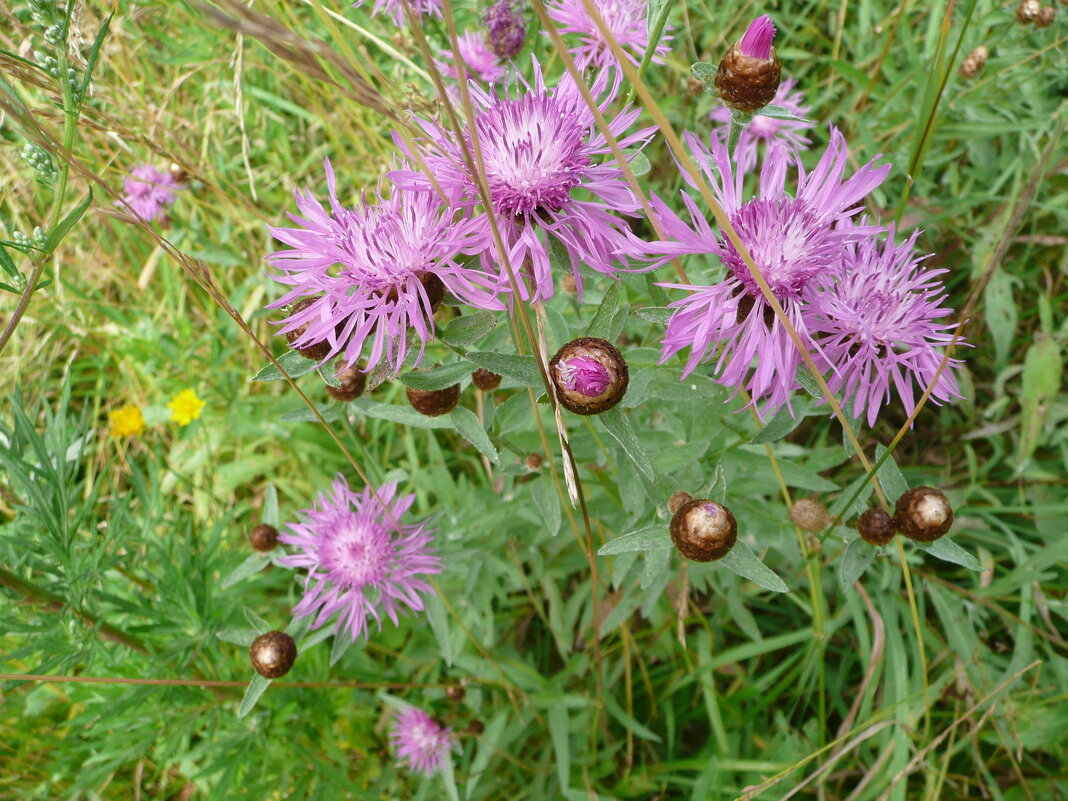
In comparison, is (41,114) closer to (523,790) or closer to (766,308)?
(766,308)

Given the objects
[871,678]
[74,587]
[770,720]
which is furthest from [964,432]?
[74,587]

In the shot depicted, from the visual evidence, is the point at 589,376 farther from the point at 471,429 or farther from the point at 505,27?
the point at 505,27

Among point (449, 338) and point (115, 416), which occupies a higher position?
point (449, 338)

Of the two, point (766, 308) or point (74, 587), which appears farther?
point (74, 587)

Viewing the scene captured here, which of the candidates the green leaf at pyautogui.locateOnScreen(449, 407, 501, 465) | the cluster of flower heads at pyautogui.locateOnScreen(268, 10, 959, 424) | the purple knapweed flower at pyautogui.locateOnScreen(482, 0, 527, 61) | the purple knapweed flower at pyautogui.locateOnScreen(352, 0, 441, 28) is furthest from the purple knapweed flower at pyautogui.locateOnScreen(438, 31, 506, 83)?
the green leaf at pyautogui.locateOnScreen(449, 407, 501, 465)

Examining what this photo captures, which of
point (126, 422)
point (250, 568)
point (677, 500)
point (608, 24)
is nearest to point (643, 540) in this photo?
point (677, 500)

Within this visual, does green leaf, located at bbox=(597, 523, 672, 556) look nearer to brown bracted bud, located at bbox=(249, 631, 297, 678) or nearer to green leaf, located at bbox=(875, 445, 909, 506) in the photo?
green leaf, located at bbox=(875, 445, 909, 506)
